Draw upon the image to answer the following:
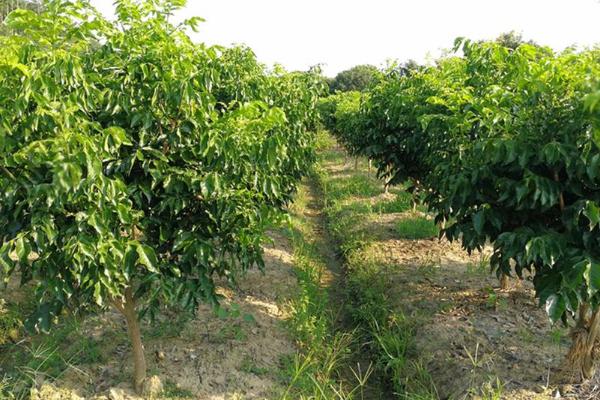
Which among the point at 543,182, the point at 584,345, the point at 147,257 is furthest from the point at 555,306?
the point at 147,257

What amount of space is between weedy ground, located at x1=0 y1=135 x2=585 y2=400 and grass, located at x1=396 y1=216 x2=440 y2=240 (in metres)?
0.85

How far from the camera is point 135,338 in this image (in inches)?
151

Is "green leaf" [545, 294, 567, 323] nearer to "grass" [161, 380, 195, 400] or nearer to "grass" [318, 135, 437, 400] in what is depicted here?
"grass" [318, 135, 437, 400]

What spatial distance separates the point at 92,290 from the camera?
10.0 ft

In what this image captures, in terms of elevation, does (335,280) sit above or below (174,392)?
below

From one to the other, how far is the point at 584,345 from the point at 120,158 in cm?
363

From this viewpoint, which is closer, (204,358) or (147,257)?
(147,257)

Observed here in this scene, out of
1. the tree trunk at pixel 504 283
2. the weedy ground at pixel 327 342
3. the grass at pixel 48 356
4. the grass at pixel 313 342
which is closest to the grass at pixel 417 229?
the weedy ground at pixel 327 342

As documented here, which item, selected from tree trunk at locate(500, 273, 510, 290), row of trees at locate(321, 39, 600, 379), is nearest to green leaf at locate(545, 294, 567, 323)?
row of trees at locate(321, 39, 600, 379)

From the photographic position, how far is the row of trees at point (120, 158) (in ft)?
8.75

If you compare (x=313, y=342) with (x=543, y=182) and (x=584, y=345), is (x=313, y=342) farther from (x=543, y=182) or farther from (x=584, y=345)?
(x=543, y=182)

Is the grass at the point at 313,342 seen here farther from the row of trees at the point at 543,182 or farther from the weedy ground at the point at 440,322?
the row of trees at the point at 543,182

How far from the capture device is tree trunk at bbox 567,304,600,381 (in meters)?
3.70

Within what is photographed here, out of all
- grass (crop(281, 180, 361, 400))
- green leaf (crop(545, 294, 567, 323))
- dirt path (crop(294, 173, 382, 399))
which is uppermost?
green leaf (crop(545, 294, 567, 323))
